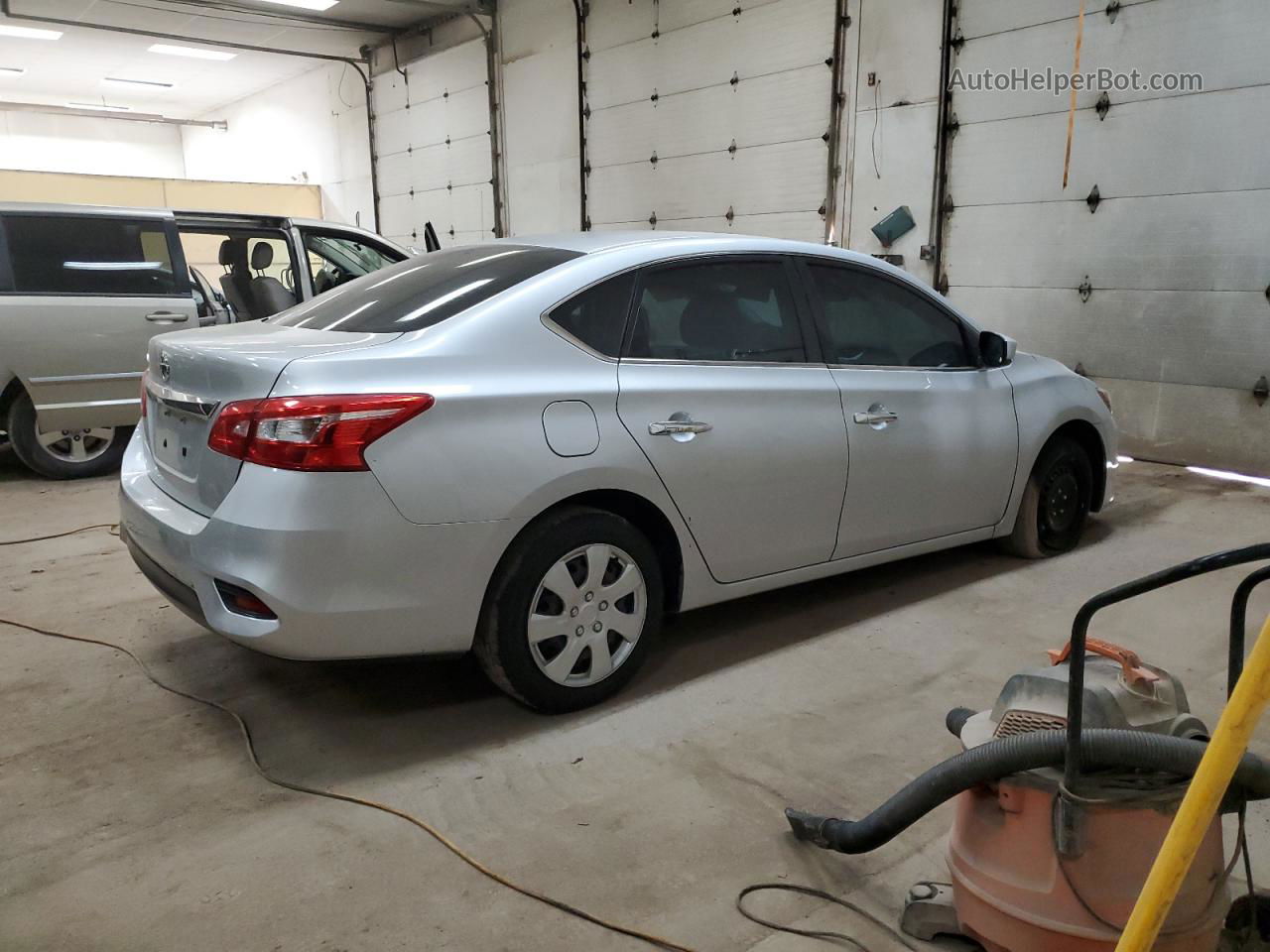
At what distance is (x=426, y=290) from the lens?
10.2 ft

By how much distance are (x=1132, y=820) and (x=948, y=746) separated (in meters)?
1.17

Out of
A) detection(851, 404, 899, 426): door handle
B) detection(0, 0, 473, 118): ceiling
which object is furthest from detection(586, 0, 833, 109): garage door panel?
detection(851, 404, 899, 426): door handle

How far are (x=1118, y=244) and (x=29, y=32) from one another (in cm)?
1494

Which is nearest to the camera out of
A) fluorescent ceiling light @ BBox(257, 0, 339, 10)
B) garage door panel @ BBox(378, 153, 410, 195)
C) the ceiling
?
fluorescent ceiling light @ BBox(257, 0, 339, 10)

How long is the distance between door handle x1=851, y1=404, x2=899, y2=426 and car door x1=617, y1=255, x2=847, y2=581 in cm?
12

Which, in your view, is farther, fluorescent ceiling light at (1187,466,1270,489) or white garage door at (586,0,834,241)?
white garage door at (586,0,834,241)

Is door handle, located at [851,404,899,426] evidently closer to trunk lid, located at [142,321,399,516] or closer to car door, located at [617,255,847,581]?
car door, located at [617,255,847,581]

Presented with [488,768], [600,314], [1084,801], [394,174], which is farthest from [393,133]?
[1084,801]

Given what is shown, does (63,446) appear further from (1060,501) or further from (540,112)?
(540,112)

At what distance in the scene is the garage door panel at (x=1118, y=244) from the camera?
6484 mm

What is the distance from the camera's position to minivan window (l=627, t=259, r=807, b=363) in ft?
10.1

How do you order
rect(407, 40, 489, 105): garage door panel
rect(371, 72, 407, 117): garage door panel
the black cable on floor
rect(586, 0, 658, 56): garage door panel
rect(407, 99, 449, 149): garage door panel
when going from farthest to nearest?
rect(371, 72, 407, 117): garage door panel, rect(407, 99, 449, 149): garage door panel, rect(407, 40, 489, 105): garage door panel, rect(586, 0, 658, 56): garage door panel, the black cable on floor

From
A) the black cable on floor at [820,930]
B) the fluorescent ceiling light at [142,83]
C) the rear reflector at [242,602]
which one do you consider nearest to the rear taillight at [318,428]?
the rear reflector at [242,602]

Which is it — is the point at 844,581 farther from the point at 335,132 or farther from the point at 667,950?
the point at 335,132
